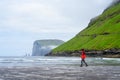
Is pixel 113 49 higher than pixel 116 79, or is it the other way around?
pixel 113 49

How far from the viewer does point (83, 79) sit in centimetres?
3928

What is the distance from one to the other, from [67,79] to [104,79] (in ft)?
12.9

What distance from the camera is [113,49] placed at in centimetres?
19062

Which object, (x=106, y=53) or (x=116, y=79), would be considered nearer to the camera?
(x=116, y=79)

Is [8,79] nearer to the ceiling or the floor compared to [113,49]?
nearer to the floor

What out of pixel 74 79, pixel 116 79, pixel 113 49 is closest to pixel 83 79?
pixel 74 79

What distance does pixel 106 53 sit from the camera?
19488 centimetres

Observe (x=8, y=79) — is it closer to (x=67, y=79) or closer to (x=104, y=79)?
(x=67, y=79)

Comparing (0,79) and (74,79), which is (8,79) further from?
(74,79)

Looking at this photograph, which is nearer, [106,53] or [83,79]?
[83,79]

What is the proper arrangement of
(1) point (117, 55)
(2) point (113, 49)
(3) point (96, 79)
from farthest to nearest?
(2) point (113, 49)
(1) point (117, 55)
(3) point (96, 79)

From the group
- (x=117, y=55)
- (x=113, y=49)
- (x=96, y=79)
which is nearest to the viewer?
(x=96, y=79)

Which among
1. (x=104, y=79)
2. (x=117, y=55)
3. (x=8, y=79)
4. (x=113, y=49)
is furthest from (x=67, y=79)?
(x=113, y=49)

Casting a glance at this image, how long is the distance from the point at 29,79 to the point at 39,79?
1089mm
